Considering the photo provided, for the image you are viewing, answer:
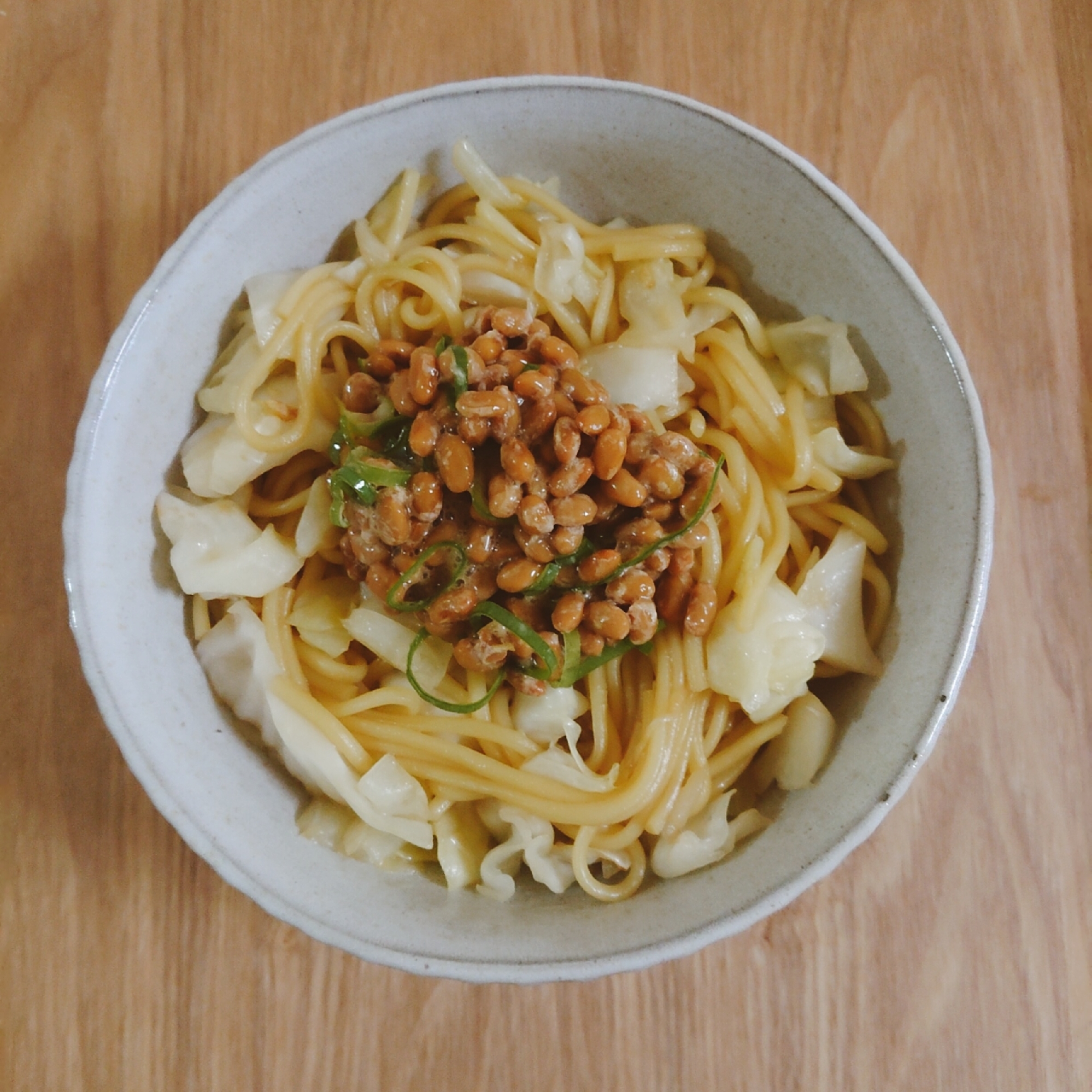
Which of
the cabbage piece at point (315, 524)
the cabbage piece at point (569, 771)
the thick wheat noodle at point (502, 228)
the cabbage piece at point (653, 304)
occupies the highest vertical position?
the thick wheat noodle at point (502, 228)

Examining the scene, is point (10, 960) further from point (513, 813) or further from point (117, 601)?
point (513, 813)

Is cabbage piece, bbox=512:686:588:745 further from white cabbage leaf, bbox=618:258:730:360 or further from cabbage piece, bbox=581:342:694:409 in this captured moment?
white cabbage leaf, bbox=618:258:730:360

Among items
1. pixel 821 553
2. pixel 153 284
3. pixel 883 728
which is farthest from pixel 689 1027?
pixel 153 284

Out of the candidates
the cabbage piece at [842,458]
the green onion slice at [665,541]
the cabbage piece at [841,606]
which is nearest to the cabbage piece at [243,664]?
the green onion slice at [665,541]

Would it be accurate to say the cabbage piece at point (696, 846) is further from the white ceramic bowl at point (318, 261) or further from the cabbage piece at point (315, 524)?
the cabbage piece at point (315, 524)

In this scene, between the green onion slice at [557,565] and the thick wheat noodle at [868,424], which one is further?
the thick wheat noodle at [868,424]

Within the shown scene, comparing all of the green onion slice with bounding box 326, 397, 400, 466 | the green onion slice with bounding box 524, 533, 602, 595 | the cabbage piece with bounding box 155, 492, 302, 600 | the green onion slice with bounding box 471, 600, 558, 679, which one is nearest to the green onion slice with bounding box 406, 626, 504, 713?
the green onion slice with bounding box 471, 600, 558, 679
